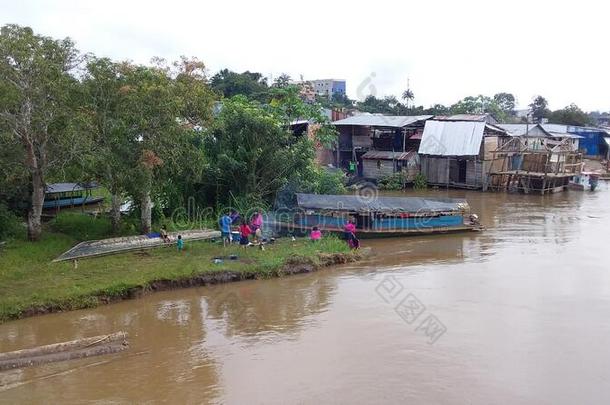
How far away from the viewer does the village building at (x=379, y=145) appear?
32.2 meters

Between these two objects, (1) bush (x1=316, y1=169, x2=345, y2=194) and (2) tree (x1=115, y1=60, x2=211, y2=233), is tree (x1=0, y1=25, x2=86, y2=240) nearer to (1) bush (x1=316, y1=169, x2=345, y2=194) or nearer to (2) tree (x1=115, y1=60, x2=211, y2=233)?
(2) tree (x1=115, y1=60, x2=211, y2=233)

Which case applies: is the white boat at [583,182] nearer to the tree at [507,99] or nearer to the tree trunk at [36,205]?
the tree trunk at [36,205]

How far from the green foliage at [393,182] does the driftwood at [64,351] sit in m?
23.4

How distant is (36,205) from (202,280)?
4589mm

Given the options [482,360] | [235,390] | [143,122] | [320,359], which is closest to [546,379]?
[482,360]

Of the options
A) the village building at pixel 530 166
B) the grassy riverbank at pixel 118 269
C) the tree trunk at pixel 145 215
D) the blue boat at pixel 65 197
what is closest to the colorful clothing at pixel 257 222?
the grassy riverbank at pixel 118 269

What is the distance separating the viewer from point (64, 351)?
8586mm

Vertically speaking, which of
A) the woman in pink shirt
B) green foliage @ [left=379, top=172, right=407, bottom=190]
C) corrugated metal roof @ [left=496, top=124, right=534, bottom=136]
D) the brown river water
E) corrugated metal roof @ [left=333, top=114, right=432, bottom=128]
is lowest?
the brown river water

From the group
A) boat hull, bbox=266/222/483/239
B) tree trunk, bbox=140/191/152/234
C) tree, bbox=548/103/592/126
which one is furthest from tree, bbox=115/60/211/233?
tree, bbox=548/103/592/126

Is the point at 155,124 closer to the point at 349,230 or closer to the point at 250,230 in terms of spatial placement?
the point at 250,230

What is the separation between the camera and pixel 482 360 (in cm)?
905

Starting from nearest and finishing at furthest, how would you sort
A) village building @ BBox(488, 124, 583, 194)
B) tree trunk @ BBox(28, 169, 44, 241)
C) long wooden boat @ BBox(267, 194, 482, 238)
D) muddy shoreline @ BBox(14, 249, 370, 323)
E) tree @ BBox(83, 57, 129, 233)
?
muddy shoreline @ BBox(14, 249, 370, 323), tree @ BBox(83, 57, 129, 233), tree trunk @ BBox(28, 169, 44, 241), long wooden boat @ BBox(267, 194, 482, 238), village building @ BBox(488, 124, 583, 194)

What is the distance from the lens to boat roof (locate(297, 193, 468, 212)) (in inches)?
676

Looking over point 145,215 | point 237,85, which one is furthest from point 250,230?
point 237,85
